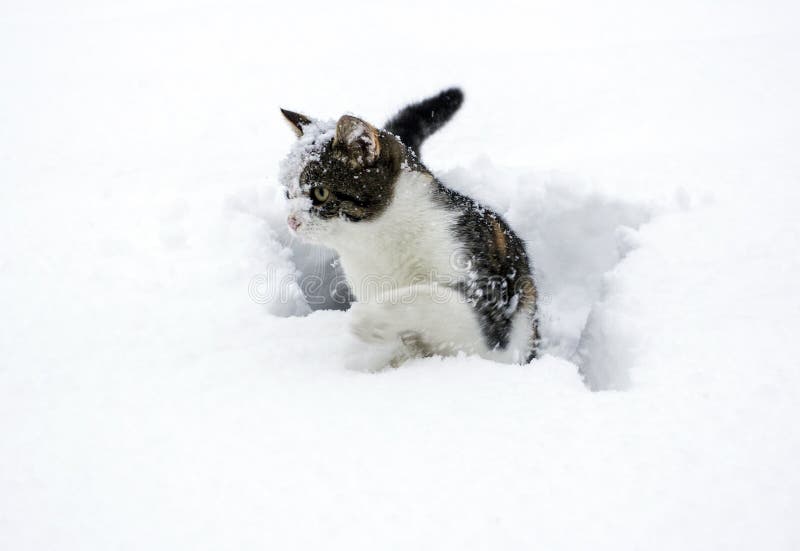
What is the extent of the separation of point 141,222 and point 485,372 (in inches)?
74.7

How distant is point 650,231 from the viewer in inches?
99.5

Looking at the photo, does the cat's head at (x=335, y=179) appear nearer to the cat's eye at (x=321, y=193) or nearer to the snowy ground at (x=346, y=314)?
the cat's eye at (x=321, y=193)

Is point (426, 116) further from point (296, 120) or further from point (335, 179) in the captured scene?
point (335, 179)

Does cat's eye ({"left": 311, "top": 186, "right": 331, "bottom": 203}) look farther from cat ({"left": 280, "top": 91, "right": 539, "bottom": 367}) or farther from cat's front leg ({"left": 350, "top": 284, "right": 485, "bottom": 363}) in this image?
cat's front leg ({"left": 350, "top": 284, "right": 485, "bottom": 363})

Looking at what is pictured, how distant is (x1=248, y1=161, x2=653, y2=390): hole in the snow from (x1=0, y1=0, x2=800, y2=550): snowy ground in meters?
0.02

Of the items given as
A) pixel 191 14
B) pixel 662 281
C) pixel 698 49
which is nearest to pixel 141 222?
pixel 662 281

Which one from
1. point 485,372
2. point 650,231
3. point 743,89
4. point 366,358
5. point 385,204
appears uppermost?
point 743,89

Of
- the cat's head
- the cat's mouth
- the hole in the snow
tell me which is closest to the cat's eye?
the cat's head

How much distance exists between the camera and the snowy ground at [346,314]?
1198mm

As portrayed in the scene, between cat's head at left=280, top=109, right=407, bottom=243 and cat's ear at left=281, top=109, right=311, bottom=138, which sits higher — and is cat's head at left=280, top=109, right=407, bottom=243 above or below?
below

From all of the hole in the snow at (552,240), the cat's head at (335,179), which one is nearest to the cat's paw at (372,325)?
the cat's head at (335,179)

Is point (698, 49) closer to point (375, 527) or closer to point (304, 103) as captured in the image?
point (304, 103)

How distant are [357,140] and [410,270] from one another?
497 millimetres

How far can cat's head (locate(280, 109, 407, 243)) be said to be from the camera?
193cm
